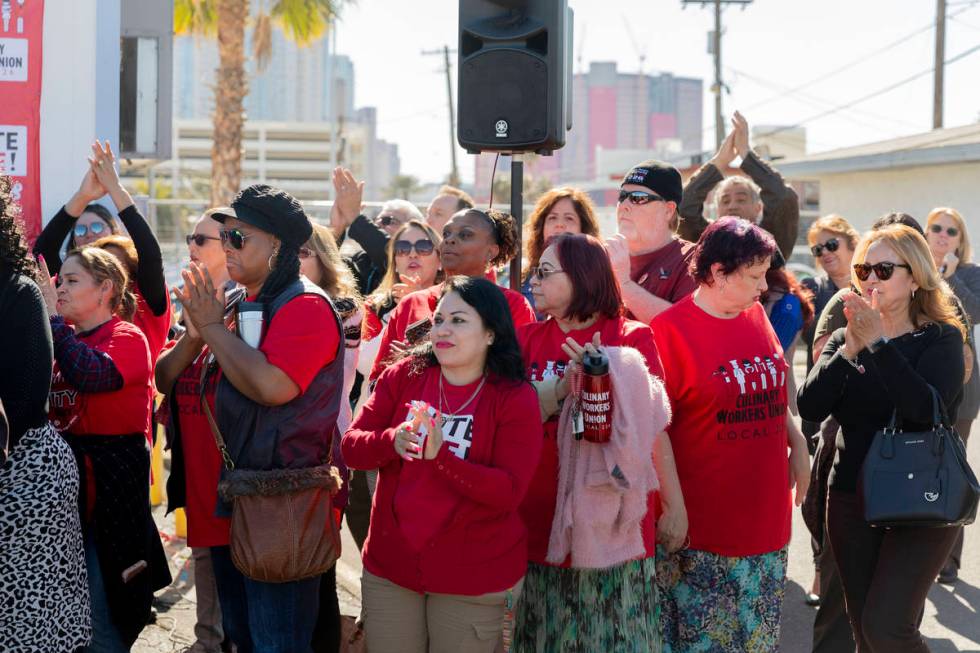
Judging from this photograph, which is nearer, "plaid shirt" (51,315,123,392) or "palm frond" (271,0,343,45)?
"plaid shirt" (51,315,123,392)

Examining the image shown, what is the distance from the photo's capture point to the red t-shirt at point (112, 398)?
4.33 meters

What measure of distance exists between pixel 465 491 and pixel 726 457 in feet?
3.61

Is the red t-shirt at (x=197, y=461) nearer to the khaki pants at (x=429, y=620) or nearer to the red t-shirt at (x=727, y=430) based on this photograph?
the khaki pants at (x=429, y=620)

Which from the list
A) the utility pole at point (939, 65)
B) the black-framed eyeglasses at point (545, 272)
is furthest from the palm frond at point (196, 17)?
the utility pole at point (939, 65)

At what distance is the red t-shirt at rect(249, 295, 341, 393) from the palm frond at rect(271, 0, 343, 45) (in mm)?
16335

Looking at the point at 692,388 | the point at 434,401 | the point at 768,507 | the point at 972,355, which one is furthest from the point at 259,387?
the point at 972,355

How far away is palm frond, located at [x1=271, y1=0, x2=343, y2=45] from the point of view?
63.0 ft

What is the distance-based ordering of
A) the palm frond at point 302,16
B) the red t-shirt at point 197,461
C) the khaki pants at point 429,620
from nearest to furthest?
1. the khaki pants at point 429,620
2. the red t-shirt at point 197,461
3. the palm frond at point 302,16

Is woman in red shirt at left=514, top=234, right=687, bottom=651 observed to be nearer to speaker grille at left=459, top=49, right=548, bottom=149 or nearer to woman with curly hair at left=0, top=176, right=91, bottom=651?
speaker grille at left=459, top=49, right=548, bottom=149

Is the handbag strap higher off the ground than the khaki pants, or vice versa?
the handbag strap

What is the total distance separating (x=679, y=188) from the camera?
5.00m

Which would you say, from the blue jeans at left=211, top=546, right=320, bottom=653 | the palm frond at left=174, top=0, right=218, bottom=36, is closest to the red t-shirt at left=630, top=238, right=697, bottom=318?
the blue jeans at left=211, top=546, right=320, bottom=653

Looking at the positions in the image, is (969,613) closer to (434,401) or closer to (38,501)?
(434,401)

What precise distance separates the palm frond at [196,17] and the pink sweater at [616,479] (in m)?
15.8
